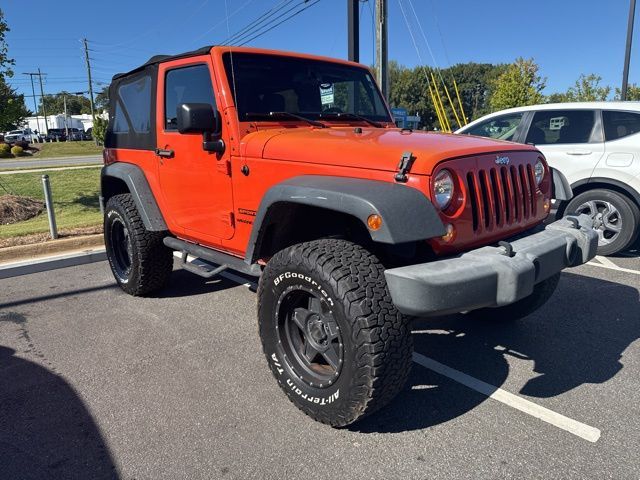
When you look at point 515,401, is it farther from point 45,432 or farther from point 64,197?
point 64,197

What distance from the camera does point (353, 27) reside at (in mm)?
9320

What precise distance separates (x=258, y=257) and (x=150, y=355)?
1.16 metres

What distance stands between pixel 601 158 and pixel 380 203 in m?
5.05

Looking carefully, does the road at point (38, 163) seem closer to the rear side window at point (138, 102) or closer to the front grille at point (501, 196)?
the rear side window at point (138, 102)

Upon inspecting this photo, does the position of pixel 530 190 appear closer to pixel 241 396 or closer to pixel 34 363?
pixel 241 396

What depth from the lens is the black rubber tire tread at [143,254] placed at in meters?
4.35

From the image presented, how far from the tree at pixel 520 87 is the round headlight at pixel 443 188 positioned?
29240 millimetres

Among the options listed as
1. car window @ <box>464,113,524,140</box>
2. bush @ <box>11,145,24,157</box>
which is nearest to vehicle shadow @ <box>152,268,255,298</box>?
car window @ <box>464,113,524,140</box>

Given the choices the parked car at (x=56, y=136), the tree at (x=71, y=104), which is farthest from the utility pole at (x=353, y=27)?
the tree at (x=71, y=104)

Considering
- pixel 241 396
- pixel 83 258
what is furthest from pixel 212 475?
pixel 83 258

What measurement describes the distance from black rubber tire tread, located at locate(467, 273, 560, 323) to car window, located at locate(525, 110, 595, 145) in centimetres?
343

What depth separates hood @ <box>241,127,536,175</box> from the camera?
2523 mm

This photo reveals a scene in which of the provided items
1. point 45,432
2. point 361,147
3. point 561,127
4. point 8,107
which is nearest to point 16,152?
point 8,107

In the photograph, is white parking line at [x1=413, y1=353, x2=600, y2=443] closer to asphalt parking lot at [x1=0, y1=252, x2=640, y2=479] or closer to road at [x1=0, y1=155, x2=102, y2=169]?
asphalt parking lot at [x1=0, y1=252, x2=640, y2=479]
